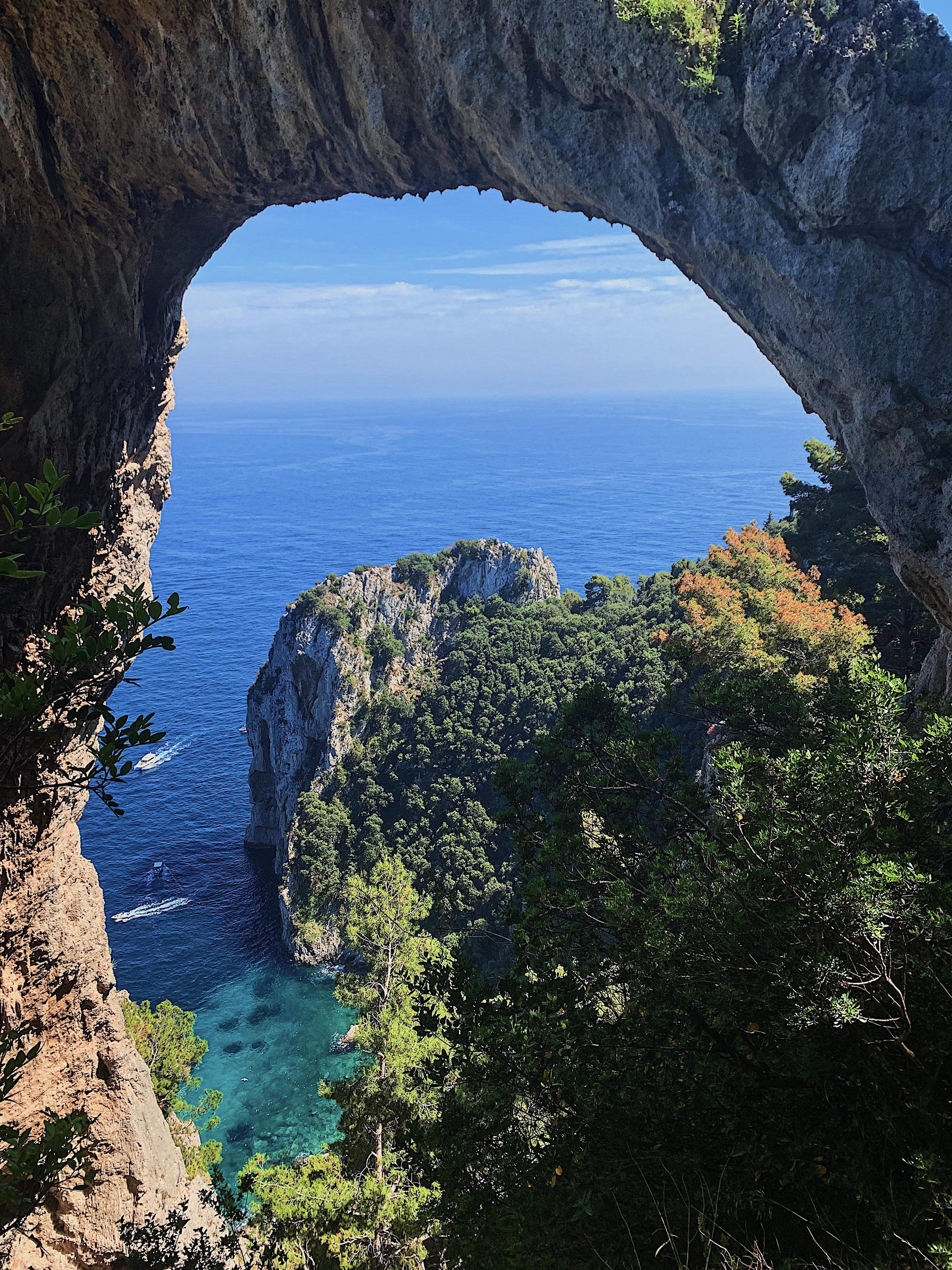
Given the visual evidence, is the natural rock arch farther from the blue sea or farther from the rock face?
the rock face

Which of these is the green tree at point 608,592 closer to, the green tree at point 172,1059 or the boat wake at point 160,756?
the boat wake at point 160,756

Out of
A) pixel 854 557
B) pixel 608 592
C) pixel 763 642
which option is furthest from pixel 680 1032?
pixel 608 592

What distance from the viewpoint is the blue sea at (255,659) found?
37.6 meters

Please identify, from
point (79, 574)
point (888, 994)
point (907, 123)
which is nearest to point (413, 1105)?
point (888, 994)

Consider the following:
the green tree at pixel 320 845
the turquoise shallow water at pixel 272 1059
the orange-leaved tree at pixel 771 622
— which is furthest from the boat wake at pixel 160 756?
the orange-leaved tree at pixel 771 622

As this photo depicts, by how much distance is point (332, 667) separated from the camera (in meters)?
53.1

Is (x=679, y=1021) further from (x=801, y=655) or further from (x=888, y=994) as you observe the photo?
(x=801, y=655)

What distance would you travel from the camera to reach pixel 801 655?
19812 mm

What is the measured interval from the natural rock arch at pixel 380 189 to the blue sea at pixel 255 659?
21.3m

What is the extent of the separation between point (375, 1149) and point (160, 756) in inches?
2176

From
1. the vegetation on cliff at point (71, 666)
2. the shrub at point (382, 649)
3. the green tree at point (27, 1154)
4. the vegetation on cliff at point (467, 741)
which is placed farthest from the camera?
the shrub at point (382, 649)

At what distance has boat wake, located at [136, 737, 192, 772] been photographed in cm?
6206

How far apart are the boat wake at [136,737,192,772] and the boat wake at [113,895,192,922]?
15966 mm

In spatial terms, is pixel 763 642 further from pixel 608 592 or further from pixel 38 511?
pixel 608 592
